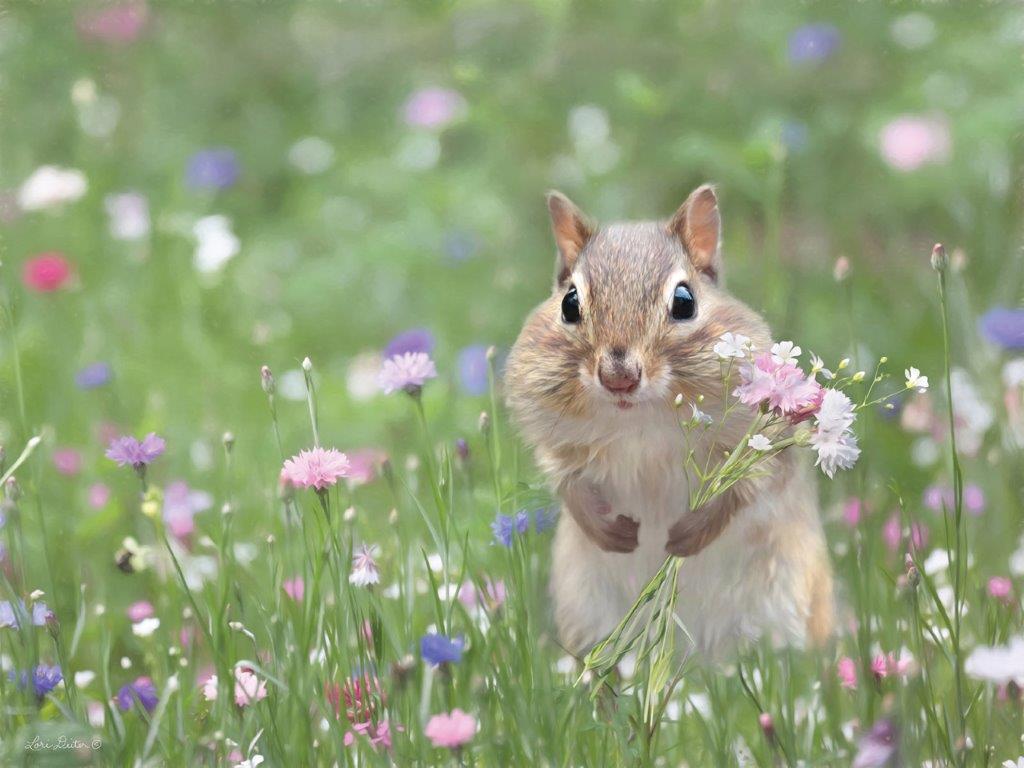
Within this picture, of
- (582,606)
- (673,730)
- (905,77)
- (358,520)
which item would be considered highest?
(905,77)

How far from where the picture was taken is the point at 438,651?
2.68 metres

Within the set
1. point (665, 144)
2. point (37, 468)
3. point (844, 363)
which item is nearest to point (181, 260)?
point (665, 144)

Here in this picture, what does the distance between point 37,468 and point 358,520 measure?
0.77m

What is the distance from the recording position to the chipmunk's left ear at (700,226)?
2.99 m

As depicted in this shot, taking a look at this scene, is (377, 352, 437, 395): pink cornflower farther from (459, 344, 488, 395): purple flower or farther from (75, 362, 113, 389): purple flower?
(75, 362, 113, 389): purple flower

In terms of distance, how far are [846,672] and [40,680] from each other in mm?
Answer: 1717

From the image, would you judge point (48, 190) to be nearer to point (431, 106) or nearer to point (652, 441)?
point (431, 106)

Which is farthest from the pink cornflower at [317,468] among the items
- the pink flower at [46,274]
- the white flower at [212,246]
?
the pink flower at [46,274]

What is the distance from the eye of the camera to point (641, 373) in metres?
2.73

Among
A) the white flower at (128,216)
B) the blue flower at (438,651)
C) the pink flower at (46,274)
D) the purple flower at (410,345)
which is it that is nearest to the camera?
the blue flower at (438,651)

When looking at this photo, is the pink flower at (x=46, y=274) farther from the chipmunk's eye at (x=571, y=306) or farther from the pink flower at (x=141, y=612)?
the chipmunk's eye at (x=571, y=306)

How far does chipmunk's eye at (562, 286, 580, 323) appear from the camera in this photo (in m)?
2.91

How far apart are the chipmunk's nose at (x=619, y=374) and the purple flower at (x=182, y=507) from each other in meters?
1.90

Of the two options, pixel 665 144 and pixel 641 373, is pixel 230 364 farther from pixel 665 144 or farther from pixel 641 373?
pixel 641 373
